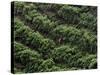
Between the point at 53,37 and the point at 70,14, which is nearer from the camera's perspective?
the point at 53,37

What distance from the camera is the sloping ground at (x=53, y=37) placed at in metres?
3.74

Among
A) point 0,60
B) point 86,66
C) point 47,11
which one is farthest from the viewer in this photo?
point 86,66

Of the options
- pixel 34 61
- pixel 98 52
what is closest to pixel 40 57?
pixel 34 61

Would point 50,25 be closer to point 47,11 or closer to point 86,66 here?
point 47,11

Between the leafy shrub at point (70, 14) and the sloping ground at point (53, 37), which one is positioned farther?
the leafy shrub at point (70, 14)

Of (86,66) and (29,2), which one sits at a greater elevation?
(29,2)

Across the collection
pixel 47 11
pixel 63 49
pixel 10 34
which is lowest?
pixel 63 49

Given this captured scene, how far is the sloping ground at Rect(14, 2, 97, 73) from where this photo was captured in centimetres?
374

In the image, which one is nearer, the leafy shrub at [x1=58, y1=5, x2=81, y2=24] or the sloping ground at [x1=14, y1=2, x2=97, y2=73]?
the sloping ground at [x1=14, y1=2, x2=97, y2=73]

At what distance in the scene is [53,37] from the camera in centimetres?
396

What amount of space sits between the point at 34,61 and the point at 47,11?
2.64ft

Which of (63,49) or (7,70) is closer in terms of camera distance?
(7,70)

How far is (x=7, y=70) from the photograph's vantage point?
3.69 m

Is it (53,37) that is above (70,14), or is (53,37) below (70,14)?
below
